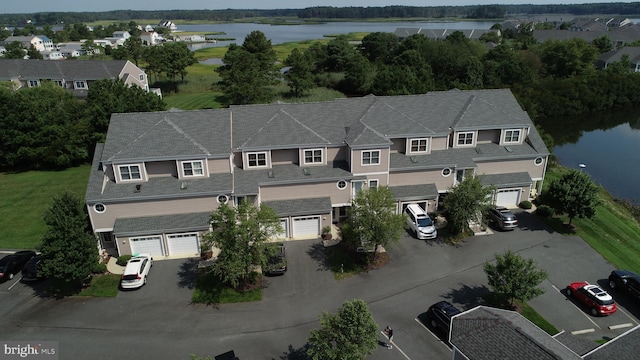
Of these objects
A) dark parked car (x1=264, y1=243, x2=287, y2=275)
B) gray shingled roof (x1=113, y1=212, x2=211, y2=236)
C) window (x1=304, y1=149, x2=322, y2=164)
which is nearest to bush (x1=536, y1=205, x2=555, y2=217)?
window (x1=304, y1=149, x2=322, y2=164)

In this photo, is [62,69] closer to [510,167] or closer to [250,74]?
[250,74]

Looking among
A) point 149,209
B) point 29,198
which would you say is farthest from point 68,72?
point 149,209

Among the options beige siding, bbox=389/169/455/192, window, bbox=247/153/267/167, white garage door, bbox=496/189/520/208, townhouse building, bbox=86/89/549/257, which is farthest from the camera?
white garage door, bbox=496/189/520/208

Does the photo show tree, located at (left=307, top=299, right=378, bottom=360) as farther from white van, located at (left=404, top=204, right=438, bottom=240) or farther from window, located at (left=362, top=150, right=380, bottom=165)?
window, located at (left=362, top=150, right=380, bottom=165)

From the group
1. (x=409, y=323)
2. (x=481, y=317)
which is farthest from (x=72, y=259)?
(x=481, y=317)

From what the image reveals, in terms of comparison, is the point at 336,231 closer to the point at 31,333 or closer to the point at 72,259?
the point at 72,259

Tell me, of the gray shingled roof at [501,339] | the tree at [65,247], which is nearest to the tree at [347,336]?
the gray shingled roof at [501,339]
